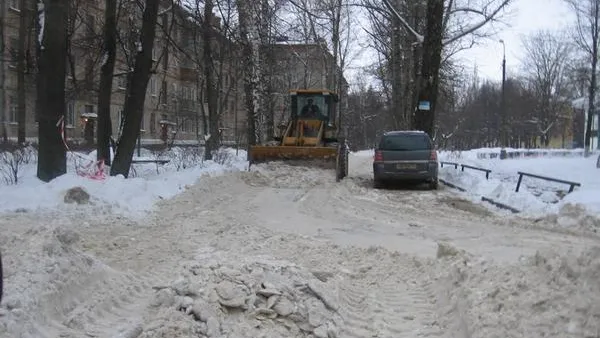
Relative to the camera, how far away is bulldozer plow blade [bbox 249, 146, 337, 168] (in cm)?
1931

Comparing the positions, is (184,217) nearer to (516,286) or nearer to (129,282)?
(129,282)

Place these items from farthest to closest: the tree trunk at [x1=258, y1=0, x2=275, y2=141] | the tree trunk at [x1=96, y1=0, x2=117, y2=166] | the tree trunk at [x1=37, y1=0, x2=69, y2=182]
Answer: the tree trunk at [x1=258, y1=0, x2=275, y2=141], the tree trunk at [x1=96, y1=0, x2=117, y2=166], the tree trunk at [x1=37, y1=0, x2=69, y2=182]

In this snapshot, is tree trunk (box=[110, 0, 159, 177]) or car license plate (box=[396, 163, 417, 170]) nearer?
tree trunk (box=[110, 0, 159, 177])

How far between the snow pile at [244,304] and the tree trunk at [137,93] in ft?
31.7

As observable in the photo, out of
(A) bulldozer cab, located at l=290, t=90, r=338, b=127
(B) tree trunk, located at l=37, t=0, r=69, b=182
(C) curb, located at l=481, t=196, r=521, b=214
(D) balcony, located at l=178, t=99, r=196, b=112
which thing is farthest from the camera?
(D) balcony, located at l=178, t=99, r=196, b=112

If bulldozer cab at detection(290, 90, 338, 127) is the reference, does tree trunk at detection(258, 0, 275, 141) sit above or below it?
above

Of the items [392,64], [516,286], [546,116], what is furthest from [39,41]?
[546,116]

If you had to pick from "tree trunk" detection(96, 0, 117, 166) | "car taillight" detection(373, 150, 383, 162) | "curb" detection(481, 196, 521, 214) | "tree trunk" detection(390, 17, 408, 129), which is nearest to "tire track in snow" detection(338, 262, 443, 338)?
"curb" detection(481, 196, 521, 214)

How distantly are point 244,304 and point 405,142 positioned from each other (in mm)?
14582

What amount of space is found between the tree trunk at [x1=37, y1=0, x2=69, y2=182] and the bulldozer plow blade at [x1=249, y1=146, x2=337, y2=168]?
24.5ft

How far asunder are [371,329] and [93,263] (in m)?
3.04

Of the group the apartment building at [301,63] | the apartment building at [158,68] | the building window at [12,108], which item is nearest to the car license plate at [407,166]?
the apartment building at [158,68]

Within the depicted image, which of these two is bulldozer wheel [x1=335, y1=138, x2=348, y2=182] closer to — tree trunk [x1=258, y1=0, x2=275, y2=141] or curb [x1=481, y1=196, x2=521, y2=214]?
curb [x1=481, y1=196, x2=521, y2=214]

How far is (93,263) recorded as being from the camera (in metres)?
6.47
